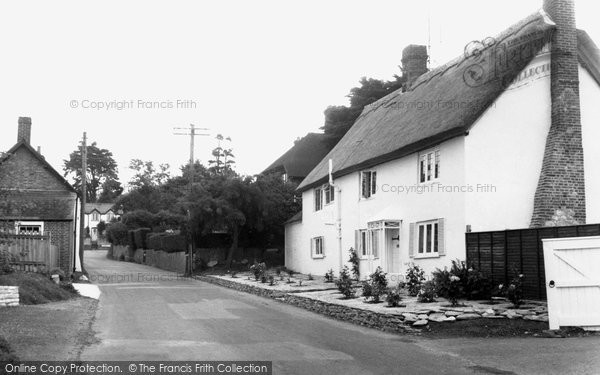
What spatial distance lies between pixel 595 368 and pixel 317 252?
2346cm

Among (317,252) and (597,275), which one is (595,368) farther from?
(317,252)

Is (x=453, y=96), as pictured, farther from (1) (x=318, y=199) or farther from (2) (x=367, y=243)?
(1) (x=318, y=199)

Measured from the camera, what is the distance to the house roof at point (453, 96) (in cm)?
1912

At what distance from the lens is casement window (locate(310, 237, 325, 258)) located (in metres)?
31.5

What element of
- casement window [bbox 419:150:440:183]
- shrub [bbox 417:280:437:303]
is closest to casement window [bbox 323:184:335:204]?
casement window [bbox 419:150:440:183]

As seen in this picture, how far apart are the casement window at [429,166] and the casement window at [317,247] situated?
36.3ft

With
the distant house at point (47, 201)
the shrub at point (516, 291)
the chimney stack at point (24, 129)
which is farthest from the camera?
the chimney stack at point (24, 129)

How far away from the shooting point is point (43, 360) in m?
8.90

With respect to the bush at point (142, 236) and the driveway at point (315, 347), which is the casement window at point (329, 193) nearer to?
the driveway at point (315, 347)

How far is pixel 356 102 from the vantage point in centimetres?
4544

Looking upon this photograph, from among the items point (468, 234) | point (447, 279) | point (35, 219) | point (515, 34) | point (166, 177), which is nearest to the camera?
point (447, 279)

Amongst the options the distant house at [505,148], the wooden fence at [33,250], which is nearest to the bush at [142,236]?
the wooden fence at [33,250]

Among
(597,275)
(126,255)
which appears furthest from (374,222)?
(126,255)

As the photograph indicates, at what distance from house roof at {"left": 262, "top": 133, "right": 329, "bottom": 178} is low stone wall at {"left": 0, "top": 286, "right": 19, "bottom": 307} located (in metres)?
33.0
